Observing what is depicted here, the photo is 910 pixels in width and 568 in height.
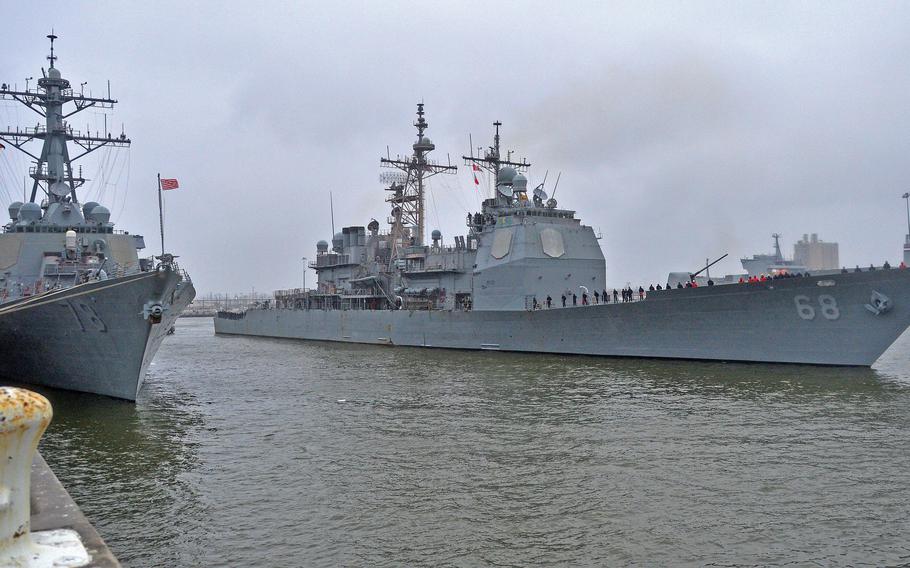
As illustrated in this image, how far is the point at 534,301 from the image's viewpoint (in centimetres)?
2417

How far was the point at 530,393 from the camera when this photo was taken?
15.3 meters

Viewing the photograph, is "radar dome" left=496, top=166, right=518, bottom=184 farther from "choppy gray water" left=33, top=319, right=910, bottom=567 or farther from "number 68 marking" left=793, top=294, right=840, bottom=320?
"choppy gray water" left=33, top=319, right=910, bottom=567

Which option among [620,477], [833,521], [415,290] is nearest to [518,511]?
[620,477]

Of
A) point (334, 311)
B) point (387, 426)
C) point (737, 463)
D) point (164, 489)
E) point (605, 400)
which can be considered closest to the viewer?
point (164, 489)

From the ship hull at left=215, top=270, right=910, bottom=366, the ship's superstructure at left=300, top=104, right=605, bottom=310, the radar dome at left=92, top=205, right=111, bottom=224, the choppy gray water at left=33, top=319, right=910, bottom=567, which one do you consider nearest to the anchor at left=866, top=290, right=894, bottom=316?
the ship hull at left=215, top=270, right=910, bottom=366

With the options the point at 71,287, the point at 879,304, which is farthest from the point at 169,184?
the point at 879,304

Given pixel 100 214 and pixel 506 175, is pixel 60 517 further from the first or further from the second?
pixel 506 175

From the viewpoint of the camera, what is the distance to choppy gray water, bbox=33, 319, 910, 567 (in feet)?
21.6

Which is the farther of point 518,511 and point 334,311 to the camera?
point 334,311

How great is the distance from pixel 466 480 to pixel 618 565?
9.24ft

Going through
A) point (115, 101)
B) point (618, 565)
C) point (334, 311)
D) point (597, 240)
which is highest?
point (115, 101)

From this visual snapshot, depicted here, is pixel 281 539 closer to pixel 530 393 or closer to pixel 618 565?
pixel 618 565

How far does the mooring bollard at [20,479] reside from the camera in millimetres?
2877

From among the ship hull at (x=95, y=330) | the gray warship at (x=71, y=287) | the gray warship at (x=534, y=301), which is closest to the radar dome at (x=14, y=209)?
the gray warship at (x=71, y=287)
